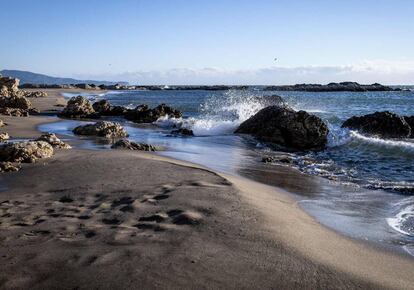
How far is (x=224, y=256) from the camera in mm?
3912

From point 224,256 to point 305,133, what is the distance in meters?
11.1

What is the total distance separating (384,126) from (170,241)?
14739 millimetres

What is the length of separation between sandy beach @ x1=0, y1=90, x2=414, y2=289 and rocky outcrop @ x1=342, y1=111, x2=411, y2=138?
37.8ft

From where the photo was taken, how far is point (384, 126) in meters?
17.1

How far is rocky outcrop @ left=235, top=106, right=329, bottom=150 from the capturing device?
14438 millimetres

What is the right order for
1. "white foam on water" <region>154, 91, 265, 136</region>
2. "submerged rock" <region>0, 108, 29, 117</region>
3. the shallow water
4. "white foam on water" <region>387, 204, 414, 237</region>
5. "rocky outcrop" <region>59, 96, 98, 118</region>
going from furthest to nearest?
"rocky outcrop" <region>59, 96, 98, 118</region>, "submerged rock" <region>0, 108, 29, 117</region>, "white foam on water" <region>154, 91, 265, 136</region>, the shallow water, "white foam on water" <region>387, 204, 414, 237</region>

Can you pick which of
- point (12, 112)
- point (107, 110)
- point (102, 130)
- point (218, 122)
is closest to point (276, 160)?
point (102, 130)

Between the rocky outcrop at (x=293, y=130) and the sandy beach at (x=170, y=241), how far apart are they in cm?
797

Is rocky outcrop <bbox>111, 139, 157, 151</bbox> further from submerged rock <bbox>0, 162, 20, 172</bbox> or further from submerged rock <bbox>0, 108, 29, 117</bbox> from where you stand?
submerged rock <bbox>0, 108, 29, 117</bbox>

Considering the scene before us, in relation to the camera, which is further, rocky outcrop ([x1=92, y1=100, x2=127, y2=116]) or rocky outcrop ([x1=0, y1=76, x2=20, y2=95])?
rocky outcrop ([x1=0, y1=76, x2=20, y2=95])

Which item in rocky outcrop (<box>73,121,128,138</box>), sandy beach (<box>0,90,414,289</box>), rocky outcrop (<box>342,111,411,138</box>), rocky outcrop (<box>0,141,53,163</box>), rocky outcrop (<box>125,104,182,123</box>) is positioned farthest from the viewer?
rocky outcrop (<box>125,104,182,123</box>)

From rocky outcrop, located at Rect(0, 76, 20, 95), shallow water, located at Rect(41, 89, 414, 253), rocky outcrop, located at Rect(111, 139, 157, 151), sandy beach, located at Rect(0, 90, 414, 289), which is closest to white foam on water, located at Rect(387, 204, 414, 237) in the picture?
shallow water, located at Rect(41, 89, 414, 253)

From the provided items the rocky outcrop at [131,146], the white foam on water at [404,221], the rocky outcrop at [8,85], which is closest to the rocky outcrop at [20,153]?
the rocky outcrop at [131,146]

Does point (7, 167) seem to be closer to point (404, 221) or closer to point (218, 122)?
point (404, 221)
